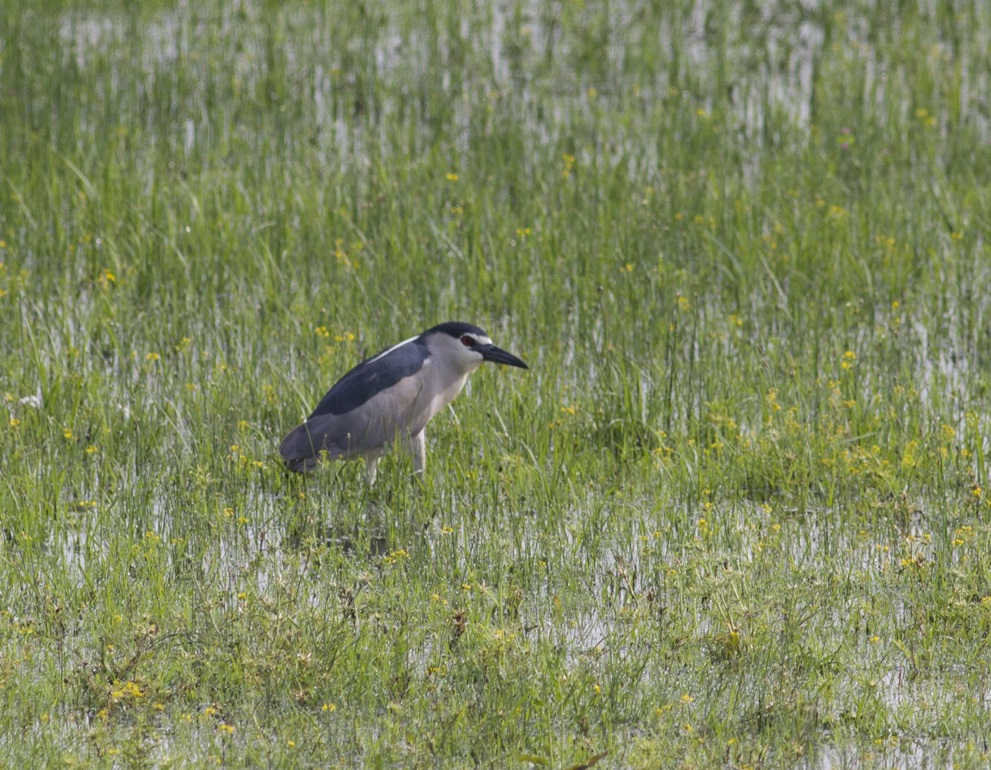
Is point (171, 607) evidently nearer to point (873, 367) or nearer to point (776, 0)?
point (873, 367)

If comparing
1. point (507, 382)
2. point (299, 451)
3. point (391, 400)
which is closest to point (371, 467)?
point (391, 400)

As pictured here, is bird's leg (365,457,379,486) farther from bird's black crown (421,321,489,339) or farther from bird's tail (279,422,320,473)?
bird's black crown (421,321,489,339)

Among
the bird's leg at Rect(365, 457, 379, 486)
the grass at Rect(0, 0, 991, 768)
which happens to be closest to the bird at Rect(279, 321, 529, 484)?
the bird's leg at Rect(365, 457, 379, 486)

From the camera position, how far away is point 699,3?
14.1 m

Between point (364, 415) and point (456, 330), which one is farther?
point (456, 330)

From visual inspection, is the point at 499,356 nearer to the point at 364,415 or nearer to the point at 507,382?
the point at 507,382

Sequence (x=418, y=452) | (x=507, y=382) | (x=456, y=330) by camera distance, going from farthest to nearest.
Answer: (x=507, y=382)
(x=456, y=330)
(x=418, y=452)

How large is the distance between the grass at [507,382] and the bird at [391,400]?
0.47 ft

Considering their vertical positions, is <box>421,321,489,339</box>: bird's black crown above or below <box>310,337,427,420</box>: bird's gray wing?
above

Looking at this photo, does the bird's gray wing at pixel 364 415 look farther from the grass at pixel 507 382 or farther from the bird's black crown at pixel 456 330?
the bird's black crown at pixel 456 330

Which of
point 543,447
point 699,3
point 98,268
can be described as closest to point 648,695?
point 543,447

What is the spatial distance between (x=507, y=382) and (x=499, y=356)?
1.52 ft

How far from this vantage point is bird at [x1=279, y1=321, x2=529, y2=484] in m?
6.77

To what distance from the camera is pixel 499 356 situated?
728cm
